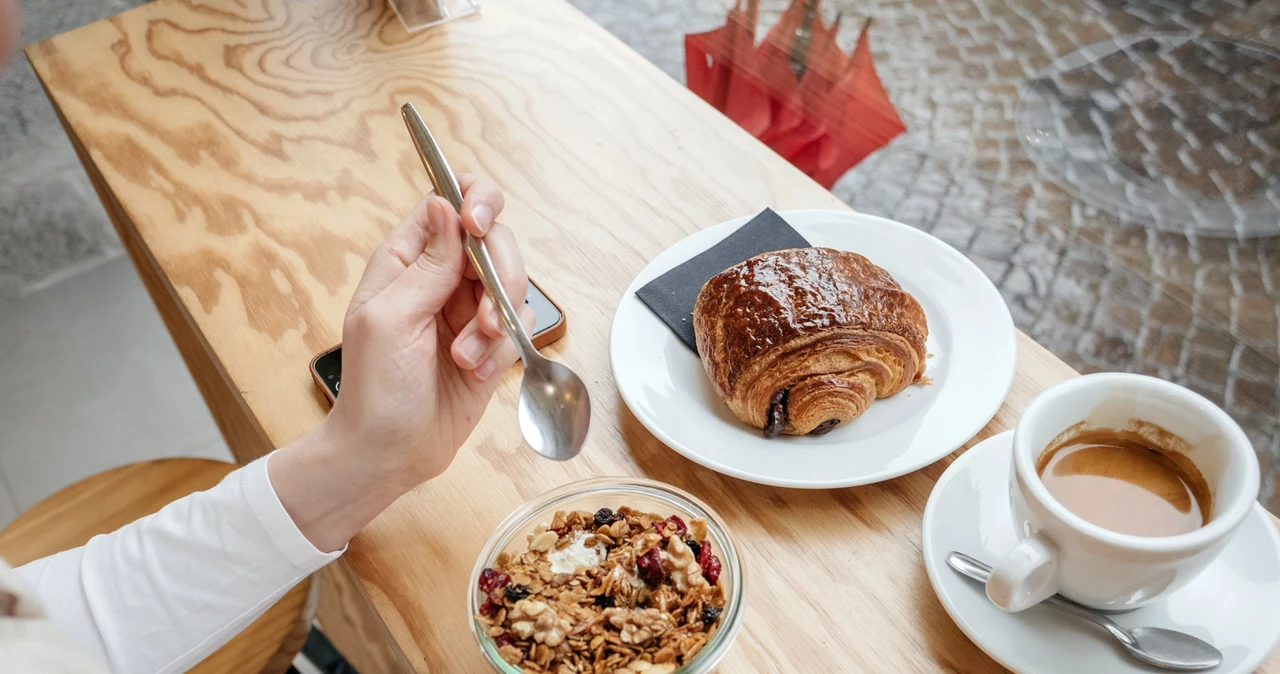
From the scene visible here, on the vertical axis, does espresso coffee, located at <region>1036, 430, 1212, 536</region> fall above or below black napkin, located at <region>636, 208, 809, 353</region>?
below

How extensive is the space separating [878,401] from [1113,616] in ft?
0.81

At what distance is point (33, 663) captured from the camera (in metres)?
0.54

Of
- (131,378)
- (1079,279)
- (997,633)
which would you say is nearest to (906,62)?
(1079,279)

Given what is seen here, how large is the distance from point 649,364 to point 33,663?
506mm

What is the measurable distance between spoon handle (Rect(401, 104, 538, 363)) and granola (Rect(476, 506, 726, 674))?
149 millimetres

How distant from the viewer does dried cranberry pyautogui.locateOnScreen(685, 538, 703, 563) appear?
69 centimetres

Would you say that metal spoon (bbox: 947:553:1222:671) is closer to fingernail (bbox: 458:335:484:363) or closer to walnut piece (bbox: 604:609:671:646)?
walnut piece (bbox: 604:609:671:646)

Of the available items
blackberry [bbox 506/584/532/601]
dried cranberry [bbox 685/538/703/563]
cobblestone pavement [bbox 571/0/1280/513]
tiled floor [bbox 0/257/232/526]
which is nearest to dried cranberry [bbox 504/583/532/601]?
blackberry [bbox 506/584/532/601]

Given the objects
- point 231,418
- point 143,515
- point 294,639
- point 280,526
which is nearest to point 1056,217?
point 280,526

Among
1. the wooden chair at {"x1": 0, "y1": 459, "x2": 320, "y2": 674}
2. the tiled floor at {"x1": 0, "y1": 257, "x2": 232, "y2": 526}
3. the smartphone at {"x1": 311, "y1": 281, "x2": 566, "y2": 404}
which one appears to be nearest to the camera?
the smartphone at {"x1": 311, "y1": 281, "x2": 566, "y2": 404}

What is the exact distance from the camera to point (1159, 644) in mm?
665

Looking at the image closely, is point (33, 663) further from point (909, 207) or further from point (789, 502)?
point (909, 207)

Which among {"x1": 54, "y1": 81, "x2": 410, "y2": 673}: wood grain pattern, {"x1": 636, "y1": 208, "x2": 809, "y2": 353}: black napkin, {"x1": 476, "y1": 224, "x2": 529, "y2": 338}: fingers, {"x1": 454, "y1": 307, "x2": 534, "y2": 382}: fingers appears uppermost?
{"x1": 476, "y1": 224, "x2": 529, "y2": 338}: fingers

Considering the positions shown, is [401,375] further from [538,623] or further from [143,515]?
[143,515]
